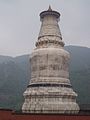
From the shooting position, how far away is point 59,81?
27094 millimetres

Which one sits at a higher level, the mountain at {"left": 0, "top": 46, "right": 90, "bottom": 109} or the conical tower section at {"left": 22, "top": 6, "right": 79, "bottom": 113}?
the mountain at {"left": 0, "top": 46, "right": 90, "bottom": 109}

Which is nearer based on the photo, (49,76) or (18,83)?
(49,76)

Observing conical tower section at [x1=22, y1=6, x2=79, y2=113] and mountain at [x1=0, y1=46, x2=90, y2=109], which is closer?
conical tower section at [x1=22, y1=6, x2=79, y2=113]

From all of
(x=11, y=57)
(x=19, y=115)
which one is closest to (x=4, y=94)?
(x=19, y=115)

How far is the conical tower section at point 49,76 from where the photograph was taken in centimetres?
2617

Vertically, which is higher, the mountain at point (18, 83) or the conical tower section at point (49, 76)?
the mountain at point (18, 83)

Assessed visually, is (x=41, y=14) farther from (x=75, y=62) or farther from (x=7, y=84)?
(x=75, y=62)

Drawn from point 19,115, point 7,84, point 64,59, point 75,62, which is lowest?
point 19,115

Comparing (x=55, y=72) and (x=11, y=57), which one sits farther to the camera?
(x=11, y=57)

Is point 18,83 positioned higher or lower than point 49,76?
higher

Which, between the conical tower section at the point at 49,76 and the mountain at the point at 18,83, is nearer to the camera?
the conical tower section at the point at 49,76

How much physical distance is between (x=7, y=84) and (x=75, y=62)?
39.1 m

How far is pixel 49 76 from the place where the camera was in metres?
27.3

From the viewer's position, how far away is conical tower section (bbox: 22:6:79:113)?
26.2 metres
